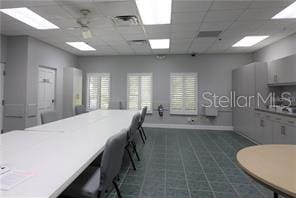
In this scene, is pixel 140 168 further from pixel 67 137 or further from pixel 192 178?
pixel 67 137

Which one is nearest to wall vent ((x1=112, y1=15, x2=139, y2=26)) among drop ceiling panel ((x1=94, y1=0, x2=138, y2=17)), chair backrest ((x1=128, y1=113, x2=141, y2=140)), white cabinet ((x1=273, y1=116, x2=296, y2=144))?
drop ceiling panel ((x1=94, y1=0, x2=138, y2=17))

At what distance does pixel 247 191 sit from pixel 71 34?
4.89 m

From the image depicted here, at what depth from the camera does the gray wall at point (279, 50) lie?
166 inches

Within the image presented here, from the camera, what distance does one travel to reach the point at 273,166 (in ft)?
3.66

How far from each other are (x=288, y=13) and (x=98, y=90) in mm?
6107

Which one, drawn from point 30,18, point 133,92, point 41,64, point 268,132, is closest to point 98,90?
point 133,92

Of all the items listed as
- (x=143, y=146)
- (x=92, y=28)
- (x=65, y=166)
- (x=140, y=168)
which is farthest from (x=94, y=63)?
(x=65, y=166)

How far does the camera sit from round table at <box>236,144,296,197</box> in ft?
2.99

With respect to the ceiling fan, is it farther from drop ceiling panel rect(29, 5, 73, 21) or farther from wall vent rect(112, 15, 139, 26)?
wall vent rect(112, 15, 139, 26)

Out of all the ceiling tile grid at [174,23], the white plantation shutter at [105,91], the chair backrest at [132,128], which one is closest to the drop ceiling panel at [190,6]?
the ceiling tile grid at [174,23]

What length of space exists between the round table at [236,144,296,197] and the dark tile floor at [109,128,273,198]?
1.20 m

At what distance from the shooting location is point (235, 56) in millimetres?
6227

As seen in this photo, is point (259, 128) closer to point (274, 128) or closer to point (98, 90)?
point (274, 128)

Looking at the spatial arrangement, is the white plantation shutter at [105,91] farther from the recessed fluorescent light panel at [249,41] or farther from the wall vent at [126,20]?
the recessed fluorescent light panel at [249,41]
